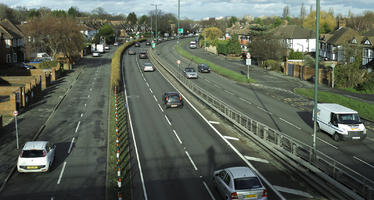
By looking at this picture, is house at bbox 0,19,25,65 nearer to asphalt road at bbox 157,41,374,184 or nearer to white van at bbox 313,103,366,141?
asphalt road at bbox 157,41,374,184

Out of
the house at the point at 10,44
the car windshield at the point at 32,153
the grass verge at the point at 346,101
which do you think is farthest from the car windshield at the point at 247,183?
the house at the point at 10,44

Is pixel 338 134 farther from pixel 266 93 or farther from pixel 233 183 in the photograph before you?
pixel 266 93

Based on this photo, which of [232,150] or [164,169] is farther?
[232,150]

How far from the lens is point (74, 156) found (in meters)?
24.1

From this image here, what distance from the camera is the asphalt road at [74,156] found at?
18.7 metres

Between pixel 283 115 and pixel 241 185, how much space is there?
63.0 feet

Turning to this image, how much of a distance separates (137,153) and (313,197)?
11.6m

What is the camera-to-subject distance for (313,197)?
16250 mm

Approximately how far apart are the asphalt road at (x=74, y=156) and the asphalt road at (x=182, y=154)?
244cm

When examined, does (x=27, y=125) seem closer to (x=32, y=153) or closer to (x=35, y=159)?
(x=32, y=153)

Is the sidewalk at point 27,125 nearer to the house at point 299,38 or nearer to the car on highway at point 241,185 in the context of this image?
the car on highway at point 241,185

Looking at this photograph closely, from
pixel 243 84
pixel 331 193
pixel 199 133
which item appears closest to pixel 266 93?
pixel 243 84

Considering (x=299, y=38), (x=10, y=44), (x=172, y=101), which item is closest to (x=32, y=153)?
(x=172, y=101)

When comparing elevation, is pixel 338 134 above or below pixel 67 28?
below
